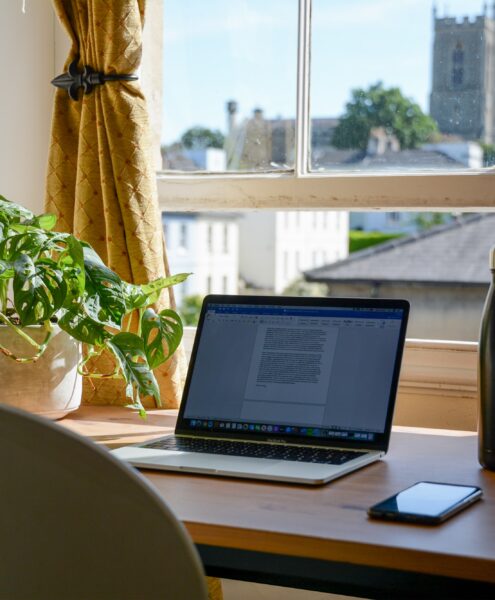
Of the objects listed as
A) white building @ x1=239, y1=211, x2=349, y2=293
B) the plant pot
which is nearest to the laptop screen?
the plant pot

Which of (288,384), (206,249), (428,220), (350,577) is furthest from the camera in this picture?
(206,249)

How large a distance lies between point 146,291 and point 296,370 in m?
0.31

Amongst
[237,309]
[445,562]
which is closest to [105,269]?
[237,309]

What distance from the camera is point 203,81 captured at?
2.00 meters

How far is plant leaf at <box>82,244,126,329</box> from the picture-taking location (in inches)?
56.6

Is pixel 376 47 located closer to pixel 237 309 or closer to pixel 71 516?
pixel 237 309

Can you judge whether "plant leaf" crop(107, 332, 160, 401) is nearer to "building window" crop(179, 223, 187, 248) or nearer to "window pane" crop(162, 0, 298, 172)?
"window pane" crop(162, 0, 298, 172)

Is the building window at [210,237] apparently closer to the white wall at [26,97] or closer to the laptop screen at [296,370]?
the white wall at [26,97]

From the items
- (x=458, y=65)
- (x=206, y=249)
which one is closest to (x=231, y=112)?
(x=458, y=65)

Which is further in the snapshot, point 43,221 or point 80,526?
point 43,221

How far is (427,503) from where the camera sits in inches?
39.3

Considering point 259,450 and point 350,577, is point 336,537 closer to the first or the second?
point 350,577

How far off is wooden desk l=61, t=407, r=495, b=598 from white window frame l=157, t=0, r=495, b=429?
20.3 inches

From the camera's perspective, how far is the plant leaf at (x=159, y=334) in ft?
4.90
